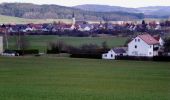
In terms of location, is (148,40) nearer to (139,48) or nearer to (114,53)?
(139,48)

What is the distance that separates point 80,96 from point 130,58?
143 ft

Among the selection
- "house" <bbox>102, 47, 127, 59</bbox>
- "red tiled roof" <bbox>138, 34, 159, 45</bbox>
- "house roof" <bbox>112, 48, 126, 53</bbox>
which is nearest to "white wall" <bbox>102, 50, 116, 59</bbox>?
"house" <bbox>102, 47, 127, 59</bbox>

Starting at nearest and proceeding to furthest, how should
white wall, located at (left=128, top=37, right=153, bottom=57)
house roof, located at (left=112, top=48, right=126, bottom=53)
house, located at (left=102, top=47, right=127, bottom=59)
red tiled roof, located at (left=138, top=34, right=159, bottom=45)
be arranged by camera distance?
house, located at (left=102, top=47, right=127, bottom=59) → house roof, located at (left=112, top=48, right=126, bottom=53) → white wall, located at (left=128, top=37, right=153, bottom=57) → red tiled roof, located at (left=138, top=34, right=159, bottom=45)

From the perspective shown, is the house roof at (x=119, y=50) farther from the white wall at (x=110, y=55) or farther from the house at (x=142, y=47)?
the house at (x=142, y=47)

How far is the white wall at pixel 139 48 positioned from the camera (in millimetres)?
69438

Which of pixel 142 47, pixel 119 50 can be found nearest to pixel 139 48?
pixel 142 47

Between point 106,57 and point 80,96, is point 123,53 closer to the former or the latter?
point 106,57

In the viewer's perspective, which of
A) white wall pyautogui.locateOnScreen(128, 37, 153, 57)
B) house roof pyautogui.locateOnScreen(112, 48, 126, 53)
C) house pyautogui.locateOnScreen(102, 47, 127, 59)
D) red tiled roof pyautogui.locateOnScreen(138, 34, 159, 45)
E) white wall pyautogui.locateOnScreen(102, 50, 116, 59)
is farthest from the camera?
red tiled roof pyautogui.locateOnScreen(138, 34, 159, 45)

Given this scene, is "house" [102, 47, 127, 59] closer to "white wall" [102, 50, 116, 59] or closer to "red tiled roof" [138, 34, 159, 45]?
"white wall" [102, 50, 116, 59]

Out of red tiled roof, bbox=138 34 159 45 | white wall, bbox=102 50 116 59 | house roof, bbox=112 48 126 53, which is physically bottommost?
white wall, bbox=102 50 116 59

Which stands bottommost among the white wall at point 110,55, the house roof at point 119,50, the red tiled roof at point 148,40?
the white wall at point 110,55

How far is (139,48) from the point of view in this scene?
70125 millimetres

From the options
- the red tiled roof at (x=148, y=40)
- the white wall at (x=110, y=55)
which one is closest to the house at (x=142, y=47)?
the red tiled roof at (x=148, y=40)

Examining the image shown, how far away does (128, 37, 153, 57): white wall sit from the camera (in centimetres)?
6944
